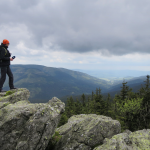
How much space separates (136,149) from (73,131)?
691cm

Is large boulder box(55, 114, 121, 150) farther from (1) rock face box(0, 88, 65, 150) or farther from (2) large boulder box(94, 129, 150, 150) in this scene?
(1) rock face box(0, 88, 65, 150)

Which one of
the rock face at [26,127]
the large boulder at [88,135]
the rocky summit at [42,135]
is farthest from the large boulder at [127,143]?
the rock face at [26,127]

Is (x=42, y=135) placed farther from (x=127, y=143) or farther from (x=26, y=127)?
(x=127, y=143)

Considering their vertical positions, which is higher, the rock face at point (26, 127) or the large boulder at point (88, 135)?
the rock face at point (26, 127)

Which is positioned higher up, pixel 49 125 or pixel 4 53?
pixel 4 53

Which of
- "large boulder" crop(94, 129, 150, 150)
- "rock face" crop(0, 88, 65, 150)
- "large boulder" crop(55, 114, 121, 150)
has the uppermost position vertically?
"rock face" crop(0, 88, 65, 150)

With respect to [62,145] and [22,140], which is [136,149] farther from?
[22,140]

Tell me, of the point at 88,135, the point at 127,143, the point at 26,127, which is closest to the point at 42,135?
the point at 26,127

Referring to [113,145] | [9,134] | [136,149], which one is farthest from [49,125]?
[136,149]

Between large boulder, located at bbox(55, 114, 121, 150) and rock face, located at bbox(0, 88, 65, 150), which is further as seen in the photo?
large boulder, located at bbox(55, 114, 121, 150)

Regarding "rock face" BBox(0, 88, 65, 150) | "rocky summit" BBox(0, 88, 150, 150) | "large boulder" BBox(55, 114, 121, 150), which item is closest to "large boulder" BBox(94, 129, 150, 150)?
"rocky summit" BBox(0, 88, 150, 150)

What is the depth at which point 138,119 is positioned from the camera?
119 feet

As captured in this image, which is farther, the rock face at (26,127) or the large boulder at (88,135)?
the large boulder at (88,135)

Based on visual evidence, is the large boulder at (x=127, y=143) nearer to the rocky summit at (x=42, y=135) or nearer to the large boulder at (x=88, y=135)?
the rocky summit at (x=42, y=135)
